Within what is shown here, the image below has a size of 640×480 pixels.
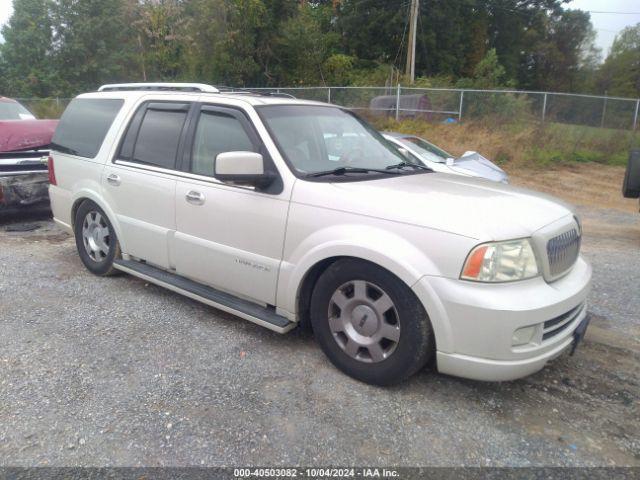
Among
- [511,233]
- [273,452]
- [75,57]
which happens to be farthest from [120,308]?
[75,57]

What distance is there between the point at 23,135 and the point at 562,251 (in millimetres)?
7428

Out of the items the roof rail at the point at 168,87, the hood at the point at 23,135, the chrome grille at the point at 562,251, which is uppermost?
the roof rail at the point at 168,87

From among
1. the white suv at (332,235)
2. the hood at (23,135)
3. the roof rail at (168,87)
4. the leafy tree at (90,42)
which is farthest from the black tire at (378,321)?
the leafy tree at (90,42)

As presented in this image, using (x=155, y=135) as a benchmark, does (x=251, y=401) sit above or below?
below

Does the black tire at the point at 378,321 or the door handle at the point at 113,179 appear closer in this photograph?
the black tire at the point at 378,321

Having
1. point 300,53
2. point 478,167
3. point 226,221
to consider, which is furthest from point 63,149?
point 300,53

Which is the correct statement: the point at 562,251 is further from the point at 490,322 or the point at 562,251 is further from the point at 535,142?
the point at 535,142

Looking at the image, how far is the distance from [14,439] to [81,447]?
15.0 inches

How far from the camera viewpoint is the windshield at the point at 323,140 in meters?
3.72

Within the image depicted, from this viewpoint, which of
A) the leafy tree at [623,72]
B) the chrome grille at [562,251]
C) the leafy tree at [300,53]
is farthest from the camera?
the leafy tree at [623,72]

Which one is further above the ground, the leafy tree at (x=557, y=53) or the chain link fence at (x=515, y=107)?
the leafy tree at (x=557, y=53)

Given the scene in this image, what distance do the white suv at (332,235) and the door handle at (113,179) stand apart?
18mm

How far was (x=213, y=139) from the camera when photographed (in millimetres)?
4031

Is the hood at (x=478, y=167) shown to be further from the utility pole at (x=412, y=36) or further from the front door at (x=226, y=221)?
the utility pole at (x=412, y=36)
